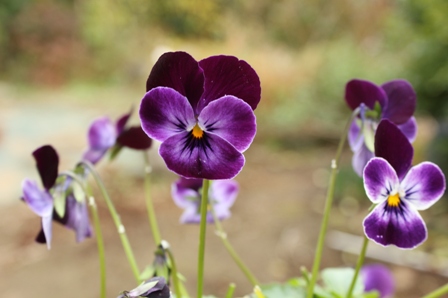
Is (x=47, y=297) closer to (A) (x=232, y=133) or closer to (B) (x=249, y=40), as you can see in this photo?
(A) (x=232, y=133)

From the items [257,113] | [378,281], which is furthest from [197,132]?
[257,113]

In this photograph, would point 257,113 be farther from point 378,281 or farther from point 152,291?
point 152,291

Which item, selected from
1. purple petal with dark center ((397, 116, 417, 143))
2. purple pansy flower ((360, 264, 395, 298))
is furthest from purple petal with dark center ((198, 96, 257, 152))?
purple pansy flower ((360, 264, 395, 298))

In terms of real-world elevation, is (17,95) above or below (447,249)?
above

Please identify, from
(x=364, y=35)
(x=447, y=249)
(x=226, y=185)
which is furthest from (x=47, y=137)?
(x=364, y=35)

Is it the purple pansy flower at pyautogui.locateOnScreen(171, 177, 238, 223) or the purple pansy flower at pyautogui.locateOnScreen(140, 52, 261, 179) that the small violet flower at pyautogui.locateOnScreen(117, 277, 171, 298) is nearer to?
the purple pansy flower at pyautogui.locateOnScreen(140, 52, 261, 179)

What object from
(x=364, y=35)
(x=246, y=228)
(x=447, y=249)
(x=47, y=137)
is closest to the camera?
(x=447, y=249)

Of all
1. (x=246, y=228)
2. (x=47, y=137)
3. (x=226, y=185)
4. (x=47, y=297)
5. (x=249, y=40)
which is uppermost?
(x=249, y=40)
